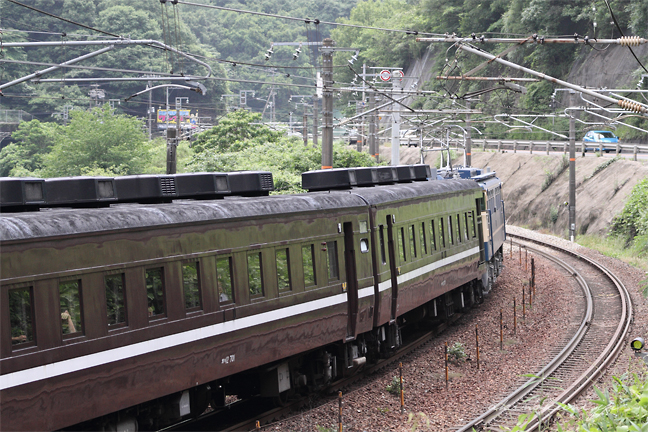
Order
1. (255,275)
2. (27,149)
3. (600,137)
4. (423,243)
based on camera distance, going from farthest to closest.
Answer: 1. (27,149)
2. (600,137)
3. (423,243)
4. (255,275)

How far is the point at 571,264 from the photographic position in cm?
2780

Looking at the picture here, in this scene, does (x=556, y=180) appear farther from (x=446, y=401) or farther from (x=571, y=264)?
(x=446, y=401)

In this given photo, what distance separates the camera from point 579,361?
47.6ft

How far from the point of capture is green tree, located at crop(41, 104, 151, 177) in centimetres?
3978

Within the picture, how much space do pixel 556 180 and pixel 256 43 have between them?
3176 inches

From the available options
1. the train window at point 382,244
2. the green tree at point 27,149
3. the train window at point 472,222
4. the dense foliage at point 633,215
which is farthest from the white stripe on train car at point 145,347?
the green tree at point 27,149

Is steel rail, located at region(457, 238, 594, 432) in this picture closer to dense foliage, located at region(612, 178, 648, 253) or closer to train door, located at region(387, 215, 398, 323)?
train door, located at region(387, 215, 398, 323)

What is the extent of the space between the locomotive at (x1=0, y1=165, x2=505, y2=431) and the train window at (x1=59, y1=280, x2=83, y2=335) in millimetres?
14

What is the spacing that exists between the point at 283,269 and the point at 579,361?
735 cm

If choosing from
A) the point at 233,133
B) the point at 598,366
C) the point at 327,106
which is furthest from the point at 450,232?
the point at 233,133

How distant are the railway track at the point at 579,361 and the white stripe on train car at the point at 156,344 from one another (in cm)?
277

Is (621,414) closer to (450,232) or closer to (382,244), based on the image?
(382,244)

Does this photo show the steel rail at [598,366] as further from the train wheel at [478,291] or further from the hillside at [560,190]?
the hillside at [560,190]

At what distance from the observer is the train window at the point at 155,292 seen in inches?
320
